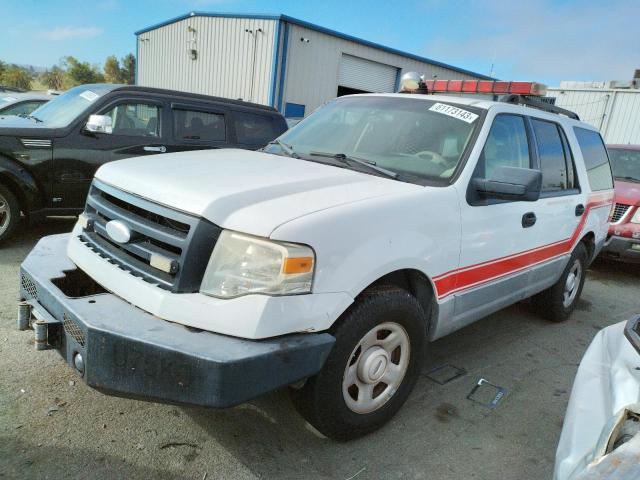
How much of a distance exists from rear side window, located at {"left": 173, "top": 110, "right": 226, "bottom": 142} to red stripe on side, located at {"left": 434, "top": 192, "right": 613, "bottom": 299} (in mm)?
4181

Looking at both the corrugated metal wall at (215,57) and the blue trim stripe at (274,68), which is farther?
the corrugated metal wall at (215,57)

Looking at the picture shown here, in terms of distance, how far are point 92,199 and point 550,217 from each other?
323 cm

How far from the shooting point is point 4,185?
5.12 metres

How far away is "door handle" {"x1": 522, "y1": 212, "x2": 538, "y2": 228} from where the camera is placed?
3485 mm

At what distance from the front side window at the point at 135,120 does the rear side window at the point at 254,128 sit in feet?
3.58

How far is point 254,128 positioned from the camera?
6.84m

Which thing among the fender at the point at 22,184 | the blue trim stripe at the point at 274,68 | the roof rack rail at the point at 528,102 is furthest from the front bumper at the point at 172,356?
the blue trim stripe at the point at 274,68

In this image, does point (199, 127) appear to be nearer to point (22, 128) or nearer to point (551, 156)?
point (22, 128)

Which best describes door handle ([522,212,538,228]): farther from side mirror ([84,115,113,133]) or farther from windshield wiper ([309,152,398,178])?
side mirror ([84,115,113,133])

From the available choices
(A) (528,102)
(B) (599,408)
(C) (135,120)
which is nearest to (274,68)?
(C) (135,120)

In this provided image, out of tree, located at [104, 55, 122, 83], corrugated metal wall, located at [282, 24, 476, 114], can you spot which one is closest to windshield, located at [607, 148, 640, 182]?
corrugated metal wall, located at [282, 24, 476, 114]

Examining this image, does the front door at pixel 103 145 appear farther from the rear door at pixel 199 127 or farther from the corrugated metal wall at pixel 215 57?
the corrugated metal wall at pixel 215 57

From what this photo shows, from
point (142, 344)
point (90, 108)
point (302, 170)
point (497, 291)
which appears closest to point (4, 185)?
point (90, 108)

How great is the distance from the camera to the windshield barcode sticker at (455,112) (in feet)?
10.7
